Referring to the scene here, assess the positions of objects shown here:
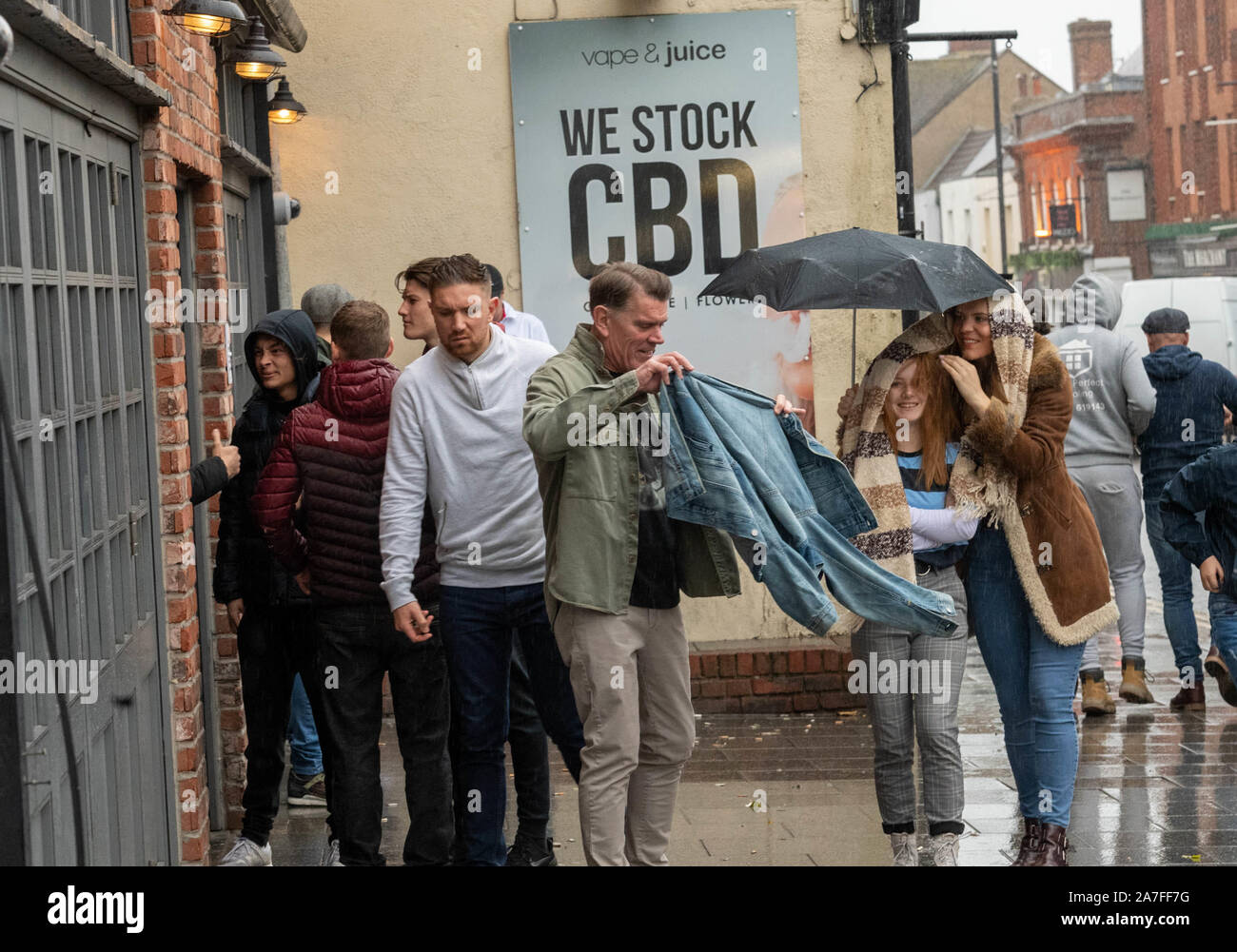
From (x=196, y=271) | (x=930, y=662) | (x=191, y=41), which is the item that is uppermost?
(x=191, y=41)

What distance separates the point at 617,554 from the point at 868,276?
5.18 ft

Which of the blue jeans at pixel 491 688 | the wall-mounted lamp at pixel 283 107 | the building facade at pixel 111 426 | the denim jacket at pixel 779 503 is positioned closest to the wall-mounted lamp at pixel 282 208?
the wall-mounted lamp at pixel 283 107

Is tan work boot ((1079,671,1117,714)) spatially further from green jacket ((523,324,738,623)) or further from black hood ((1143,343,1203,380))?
green jacket ((523,324,738,623))

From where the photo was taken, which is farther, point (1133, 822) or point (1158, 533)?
point (1158, 533)

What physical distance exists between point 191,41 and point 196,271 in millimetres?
1038

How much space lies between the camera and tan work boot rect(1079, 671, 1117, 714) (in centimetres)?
884

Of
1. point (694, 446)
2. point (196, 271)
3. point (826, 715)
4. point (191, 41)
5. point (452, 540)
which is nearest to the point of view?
point (694, 446)

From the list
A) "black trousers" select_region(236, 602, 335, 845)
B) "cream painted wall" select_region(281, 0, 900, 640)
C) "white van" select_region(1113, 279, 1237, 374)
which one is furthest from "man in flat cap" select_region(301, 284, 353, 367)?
"white van" select_region(1113, 279, 1237, 374)

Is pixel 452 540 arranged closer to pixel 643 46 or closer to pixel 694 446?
pixel 694 446

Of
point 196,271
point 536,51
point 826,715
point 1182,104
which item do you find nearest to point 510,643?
point 196,271

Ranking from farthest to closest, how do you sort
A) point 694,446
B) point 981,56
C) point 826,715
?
1. point 981,56
2. point 826,715
3. point 694,446

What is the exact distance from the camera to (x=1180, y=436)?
368 inches

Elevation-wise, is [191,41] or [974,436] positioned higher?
[191,41]

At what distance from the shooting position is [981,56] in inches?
3359
